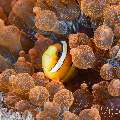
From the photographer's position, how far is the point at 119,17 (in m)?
1.73

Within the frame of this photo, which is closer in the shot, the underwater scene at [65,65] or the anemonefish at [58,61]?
the underwater scene at [65,65]

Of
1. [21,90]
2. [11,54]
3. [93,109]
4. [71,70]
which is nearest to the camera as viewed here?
Answer: [93,109]

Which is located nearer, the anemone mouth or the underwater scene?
the underwater scene

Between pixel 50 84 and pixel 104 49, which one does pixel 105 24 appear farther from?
pixel 50 84

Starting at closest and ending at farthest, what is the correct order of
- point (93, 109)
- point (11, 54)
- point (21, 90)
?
point (93, 109) → point (21, 90) → point (11, 54)

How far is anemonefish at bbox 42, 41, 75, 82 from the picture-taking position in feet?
6.16

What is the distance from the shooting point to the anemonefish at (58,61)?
1878 millimetres

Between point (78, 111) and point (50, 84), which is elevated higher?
point (50, 84)

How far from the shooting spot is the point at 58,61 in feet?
6.22

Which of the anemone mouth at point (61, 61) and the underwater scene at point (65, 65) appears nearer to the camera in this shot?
the underwater scene at point (65, 65)

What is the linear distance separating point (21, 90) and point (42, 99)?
123 millimetres

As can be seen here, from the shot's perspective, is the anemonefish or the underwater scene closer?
the underwater scene

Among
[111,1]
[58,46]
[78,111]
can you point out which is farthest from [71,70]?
[111,1]

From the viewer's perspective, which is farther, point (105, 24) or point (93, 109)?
point (105, 24)
